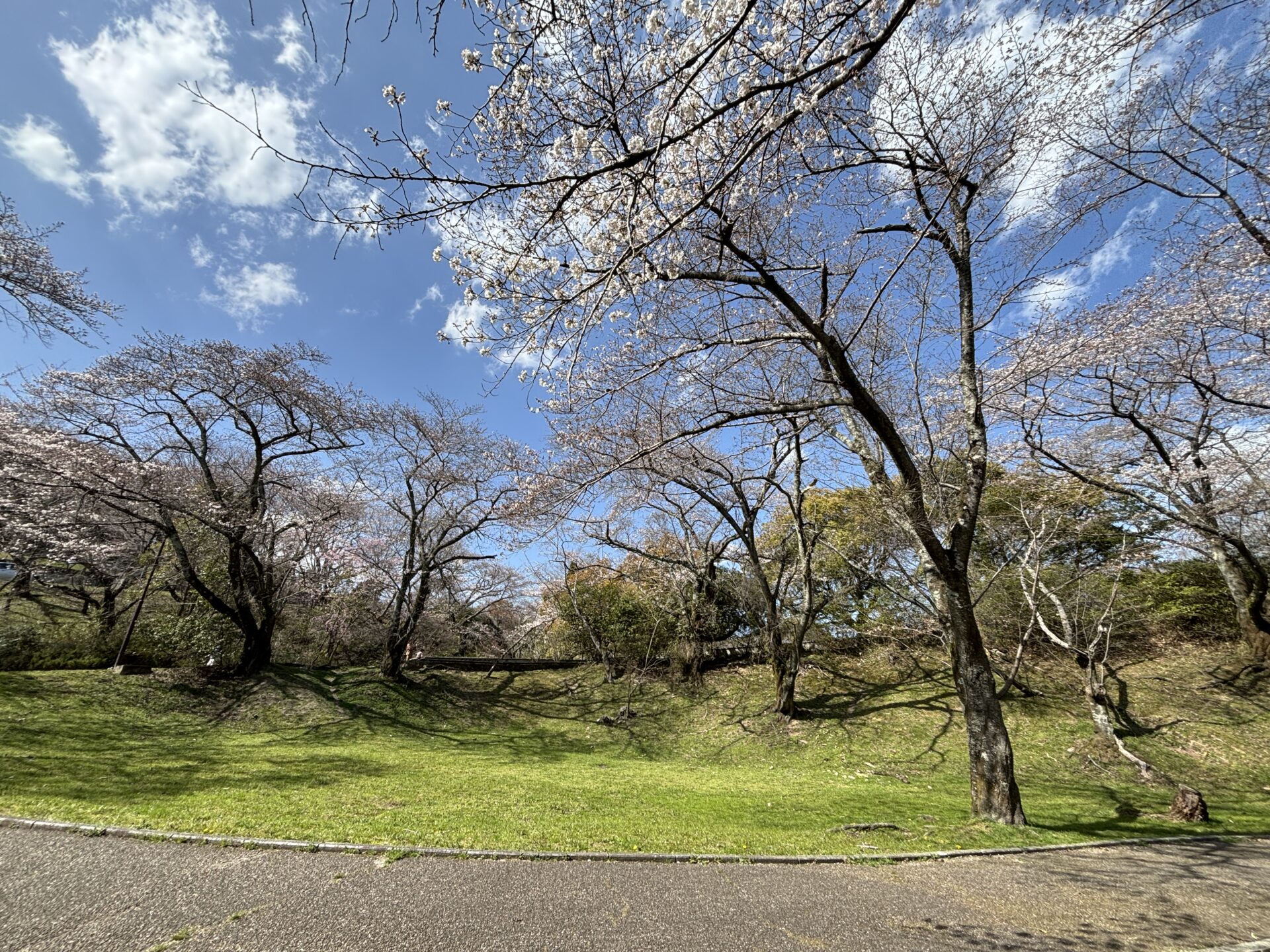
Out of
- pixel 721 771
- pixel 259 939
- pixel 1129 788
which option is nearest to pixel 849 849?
pixel 259 939

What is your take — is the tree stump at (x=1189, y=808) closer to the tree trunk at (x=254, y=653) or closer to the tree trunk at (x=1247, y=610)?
the tree trunk at (x=1247, y=610)

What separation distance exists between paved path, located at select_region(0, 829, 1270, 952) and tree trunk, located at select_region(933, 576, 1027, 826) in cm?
120

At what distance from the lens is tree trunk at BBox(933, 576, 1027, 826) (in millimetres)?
5406

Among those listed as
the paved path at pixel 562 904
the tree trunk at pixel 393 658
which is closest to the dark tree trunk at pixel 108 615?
the tree trunk at pixel 393 658

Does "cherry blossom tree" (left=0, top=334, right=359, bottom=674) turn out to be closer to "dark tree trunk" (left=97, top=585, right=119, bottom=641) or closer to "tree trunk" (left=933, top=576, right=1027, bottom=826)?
"dark tree trunk" (left=97, top=585, right=119, bottom=641)

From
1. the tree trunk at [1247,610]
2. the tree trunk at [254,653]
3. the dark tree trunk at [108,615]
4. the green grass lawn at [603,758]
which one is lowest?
the green grass lawn at [603,758]

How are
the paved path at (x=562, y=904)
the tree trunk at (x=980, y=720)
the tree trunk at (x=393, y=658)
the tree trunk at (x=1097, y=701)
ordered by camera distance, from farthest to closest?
the tree trunk at (x=393, y=658) < the tree trunk at (x=1097, y=701) < the tree trunk at (x=980, y=720) < the paved path at (x=562, y=904)

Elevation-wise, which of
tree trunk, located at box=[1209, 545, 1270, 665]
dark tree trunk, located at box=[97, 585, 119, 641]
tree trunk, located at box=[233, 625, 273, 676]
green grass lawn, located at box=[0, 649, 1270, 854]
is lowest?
green grass lawn, located at box=[0, 649, 1270, 854]

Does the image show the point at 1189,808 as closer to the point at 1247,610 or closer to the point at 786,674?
the point at 786,674

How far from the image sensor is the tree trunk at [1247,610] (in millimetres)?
10422

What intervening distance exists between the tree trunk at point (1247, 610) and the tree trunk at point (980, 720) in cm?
916

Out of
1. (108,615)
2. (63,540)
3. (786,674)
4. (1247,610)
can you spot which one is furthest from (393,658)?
(1247,610)

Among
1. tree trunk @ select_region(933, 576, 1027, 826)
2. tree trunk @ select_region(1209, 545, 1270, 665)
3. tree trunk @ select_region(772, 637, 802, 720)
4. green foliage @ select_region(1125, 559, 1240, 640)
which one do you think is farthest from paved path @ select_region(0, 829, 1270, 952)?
green foliage @ select_region(1125, 559, 1240, 640)

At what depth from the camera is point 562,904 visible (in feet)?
10.5
